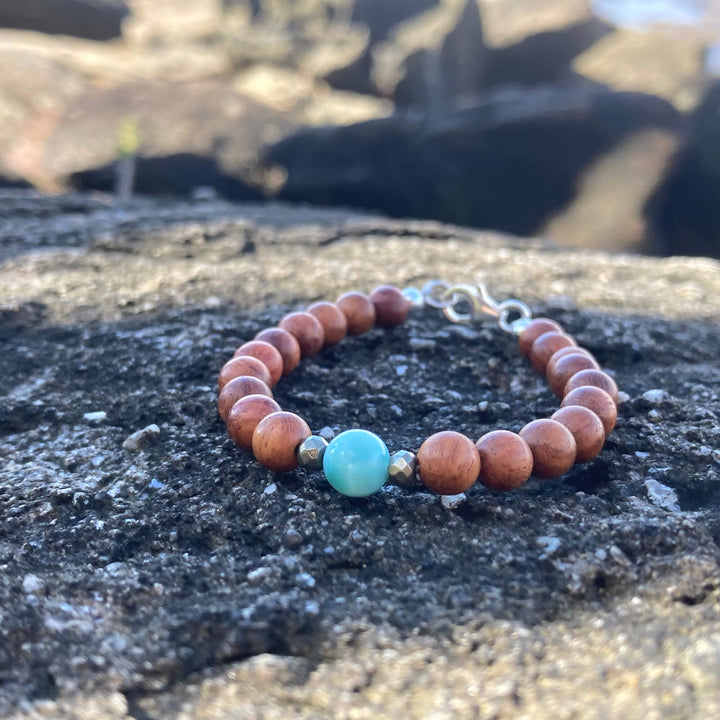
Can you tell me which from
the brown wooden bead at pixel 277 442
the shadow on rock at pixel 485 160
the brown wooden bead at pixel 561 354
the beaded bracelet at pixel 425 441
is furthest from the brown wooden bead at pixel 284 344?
the shadow on rock at pixel 485 160

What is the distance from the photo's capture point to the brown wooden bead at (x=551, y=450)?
1249 mm

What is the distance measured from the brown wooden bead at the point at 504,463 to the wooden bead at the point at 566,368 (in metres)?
0.35

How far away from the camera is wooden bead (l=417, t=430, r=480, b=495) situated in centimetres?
120

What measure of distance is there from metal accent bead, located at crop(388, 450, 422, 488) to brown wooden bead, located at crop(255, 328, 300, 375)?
464mm

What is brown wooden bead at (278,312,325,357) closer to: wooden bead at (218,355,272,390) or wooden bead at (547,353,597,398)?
wooden bead at (218,355,272,390)

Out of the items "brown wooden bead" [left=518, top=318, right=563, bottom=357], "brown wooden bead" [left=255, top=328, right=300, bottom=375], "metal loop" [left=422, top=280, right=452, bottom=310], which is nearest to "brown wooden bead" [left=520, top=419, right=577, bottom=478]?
"brown wooden bead" [left=518, top=318, right=563, bottom=357]

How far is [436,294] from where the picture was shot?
2.05 metres

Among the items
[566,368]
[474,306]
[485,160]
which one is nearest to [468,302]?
[474,306]

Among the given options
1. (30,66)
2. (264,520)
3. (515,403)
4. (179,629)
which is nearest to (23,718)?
(179,629)

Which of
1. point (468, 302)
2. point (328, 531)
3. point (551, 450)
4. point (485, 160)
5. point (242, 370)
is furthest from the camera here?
point (485, 160)

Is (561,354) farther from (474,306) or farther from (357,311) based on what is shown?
(357,311)

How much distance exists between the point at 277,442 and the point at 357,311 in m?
0.60

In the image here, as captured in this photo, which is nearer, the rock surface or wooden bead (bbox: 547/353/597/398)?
the rock surface

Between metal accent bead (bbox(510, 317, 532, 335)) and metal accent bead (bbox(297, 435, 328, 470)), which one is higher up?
metal accent bead (bbox(510, 317, 532, 335))
